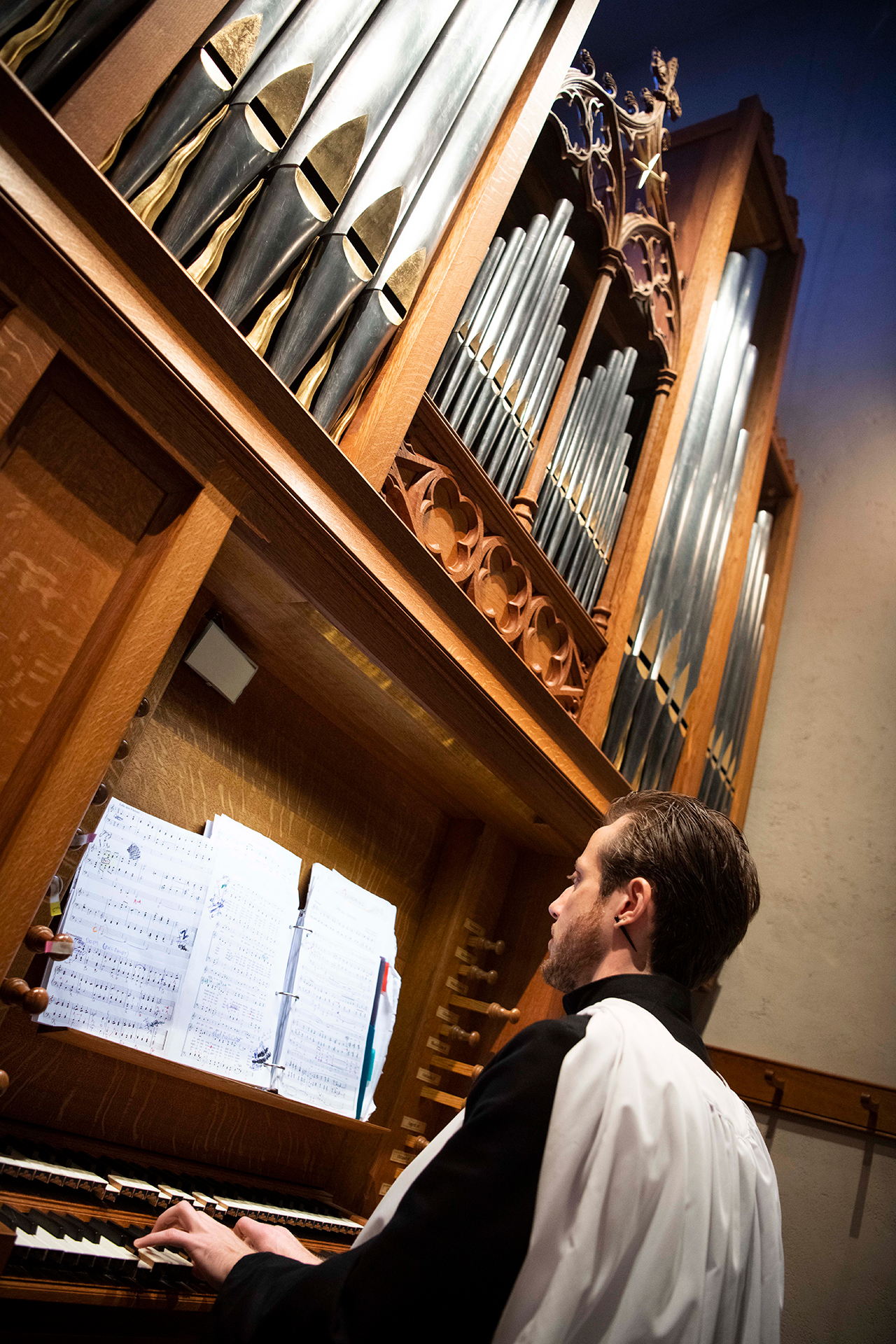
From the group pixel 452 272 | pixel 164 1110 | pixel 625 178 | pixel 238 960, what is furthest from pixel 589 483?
pixel 164 1110

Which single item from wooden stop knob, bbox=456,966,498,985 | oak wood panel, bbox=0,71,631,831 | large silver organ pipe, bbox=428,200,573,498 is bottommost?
wooden stop knob, bbox=456,966,498,985

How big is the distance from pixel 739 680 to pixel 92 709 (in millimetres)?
4301

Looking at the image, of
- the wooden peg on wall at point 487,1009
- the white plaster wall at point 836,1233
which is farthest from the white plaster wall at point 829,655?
the wooden peg on wall at point 487,1009

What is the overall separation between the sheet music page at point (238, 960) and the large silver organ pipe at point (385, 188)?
134cm

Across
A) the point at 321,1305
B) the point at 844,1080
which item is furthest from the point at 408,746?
the point at 844,1080

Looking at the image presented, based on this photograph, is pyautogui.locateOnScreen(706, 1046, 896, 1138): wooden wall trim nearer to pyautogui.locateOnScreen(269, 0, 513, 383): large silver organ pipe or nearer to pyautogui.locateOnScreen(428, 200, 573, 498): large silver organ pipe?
pyautogui.locateOnScreen(428, 200, 573, 498): large silver organ pipe

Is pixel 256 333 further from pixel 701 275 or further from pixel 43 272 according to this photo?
pixel 701 275

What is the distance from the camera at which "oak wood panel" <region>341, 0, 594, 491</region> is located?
2.45 metres

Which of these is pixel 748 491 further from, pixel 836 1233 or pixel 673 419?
pixel 836 1233

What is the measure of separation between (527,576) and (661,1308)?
2.33 metres

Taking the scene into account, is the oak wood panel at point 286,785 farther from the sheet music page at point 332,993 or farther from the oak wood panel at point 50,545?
the oak wood panel at point 50,545

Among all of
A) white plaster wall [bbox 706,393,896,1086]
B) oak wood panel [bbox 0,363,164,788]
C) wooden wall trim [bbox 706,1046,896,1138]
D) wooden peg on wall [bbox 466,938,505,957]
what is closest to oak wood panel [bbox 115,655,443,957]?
wooden peg on wall [bbox 466,938,505,957]

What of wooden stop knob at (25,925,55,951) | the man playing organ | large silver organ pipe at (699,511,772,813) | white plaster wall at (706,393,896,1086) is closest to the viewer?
the man playing organ

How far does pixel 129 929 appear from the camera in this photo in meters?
2.38
